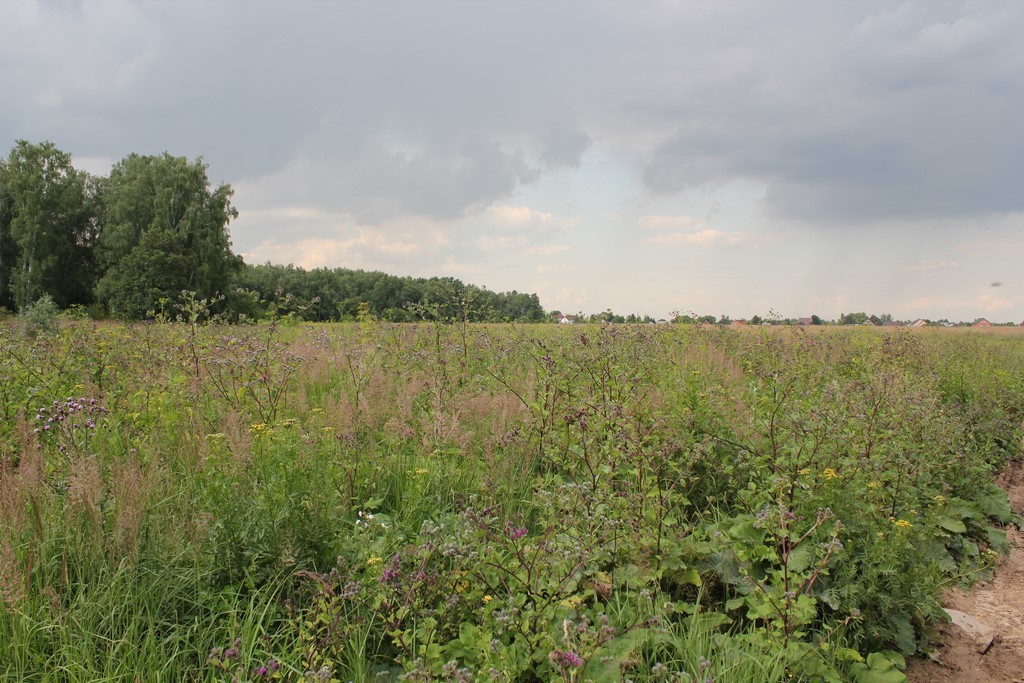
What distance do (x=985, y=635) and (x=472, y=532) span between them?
Answer: 3.48 metres

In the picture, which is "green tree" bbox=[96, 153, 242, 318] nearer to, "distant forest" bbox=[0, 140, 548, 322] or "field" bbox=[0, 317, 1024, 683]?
"distant forest" bbox=[0, 140, 548, 322]

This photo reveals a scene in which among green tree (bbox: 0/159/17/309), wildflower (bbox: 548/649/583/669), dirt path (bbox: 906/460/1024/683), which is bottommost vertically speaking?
dirt path (bbox: 906/460/1024/683)

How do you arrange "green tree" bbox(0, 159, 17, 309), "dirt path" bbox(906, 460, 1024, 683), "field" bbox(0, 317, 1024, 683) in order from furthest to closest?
"green tree" bbox(0, 159, 17, 309) < "dirt path" bbox(906, 460, 1024, 683) < "field" bbox(0, 317, 1024, 683)

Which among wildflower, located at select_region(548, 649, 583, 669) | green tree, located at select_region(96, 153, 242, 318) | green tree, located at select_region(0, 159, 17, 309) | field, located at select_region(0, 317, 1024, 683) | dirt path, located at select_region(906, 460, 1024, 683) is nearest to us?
wildflower, located at select_region(548, 649, 583, 669)

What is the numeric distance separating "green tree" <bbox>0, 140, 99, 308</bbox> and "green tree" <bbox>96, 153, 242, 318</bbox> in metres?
2.22

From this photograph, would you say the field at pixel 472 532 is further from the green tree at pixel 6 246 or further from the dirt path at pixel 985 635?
the green tree at pixel 6 246

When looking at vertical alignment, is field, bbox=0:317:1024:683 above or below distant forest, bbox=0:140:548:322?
below

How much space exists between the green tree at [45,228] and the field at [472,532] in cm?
4897

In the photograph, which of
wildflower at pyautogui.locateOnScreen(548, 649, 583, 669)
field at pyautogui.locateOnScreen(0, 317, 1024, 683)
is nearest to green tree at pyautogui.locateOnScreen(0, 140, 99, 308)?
field at pyautogui.locateOnScreen(0, 317, 1024, 683)

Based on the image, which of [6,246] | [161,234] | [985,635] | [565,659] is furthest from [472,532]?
[6,246]

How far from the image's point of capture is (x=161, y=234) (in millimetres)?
44438

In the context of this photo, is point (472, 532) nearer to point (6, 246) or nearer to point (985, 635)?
point (985, 635)

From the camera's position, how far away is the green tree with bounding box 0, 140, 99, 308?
43.9 meters

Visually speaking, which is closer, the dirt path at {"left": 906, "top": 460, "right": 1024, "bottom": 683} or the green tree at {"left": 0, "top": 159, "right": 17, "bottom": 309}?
the dirt path at {"left": 906, "top": 460, "right": 1024, "bottom": 683}
